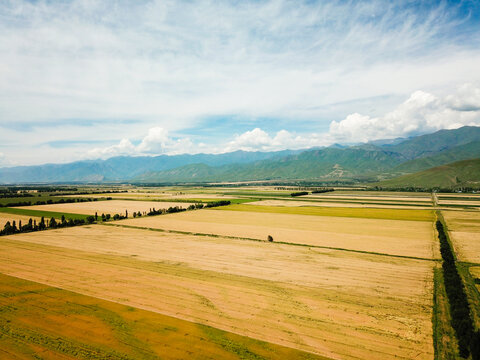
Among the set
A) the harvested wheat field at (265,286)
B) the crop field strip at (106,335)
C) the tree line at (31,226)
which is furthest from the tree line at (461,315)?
the tree line at (31,226)

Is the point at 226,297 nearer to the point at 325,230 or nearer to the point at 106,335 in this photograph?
the point at 106,335

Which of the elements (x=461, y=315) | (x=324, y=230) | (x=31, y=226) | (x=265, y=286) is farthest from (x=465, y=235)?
(x=31, y=226)

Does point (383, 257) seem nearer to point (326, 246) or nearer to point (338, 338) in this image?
point (326, 246)

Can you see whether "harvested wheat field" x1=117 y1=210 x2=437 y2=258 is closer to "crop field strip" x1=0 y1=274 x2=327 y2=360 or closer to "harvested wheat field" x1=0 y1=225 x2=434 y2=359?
"harvested wheat field" x1=0 y1=225 x2=434 y2=359

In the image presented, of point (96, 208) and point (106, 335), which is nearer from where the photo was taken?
point (106, 335)

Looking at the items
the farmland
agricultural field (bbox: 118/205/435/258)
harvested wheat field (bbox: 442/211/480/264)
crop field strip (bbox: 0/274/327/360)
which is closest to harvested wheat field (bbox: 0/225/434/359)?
the farmland

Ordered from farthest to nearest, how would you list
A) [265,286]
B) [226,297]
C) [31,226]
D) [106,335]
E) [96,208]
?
[96,208]
[31,226]
[265,286]
[226,297]
[106,335]
